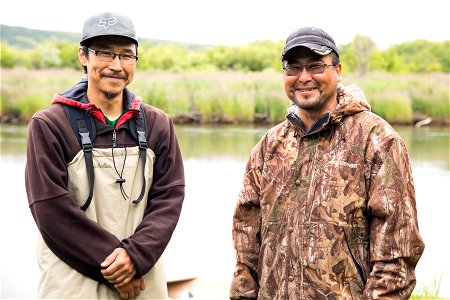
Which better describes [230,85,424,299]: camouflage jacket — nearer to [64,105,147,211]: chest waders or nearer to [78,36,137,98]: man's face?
[64,105,147,211]: chest waders

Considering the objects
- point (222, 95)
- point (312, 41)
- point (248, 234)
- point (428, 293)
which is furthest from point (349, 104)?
point (222, 95)

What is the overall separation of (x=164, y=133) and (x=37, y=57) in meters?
13.8

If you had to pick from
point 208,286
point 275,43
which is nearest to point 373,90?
point 275,43

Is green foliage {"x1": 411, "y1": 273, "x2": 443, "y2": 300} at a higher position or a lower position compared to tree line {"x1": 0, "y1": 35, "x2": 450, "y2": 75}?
lower

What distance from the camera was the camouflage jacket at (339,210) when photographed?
7.22 feet

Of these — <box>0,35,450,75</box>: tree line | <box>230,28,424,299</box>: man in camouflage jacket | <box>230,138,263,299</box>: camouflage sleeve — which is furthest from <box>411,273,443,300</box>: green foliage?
<box>0,35,450,75</box>: tree line

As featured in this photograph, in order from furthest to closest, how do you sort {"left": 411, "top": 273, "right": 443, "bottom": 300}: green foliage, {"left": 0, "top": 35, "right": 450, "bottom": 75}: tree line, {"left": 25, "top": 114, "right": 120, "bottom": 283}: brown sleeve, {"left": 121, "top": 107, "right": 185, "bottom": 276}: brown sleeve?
{"left": 0, "top": 35, "right": 450, "bottom": 75}: tree line, {"left": 411, "top": 273, "right": 443, "bottom": 300}: green foliage, {"left": 121, "top": 107, "right": 185, "bottom": 276}: brown sleeve, {"left": 25, "top": 114, "right": 120, "bottom": 283}: brown sleeve

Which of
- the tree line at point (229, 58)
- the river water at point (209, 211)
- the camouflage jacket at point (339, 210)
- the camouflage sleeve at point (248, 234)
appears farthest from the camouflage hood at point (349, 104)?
the tree line at point (229, 58)

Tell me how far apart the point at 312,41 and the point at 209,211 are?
24.7ft

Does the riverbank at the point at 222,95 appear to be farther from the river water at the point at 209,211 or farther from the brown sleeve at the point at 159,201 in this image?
the brown sleeve at the point at 159,201

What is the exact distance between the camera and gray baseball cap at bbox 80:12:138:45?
262 cm

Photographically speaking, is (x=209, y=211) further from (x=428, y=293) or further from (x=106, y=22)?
(x=106, y=22)

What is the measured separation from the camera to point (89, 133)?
260 cm

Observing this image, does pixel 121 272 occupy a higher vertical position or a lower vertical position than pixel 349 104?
lower
